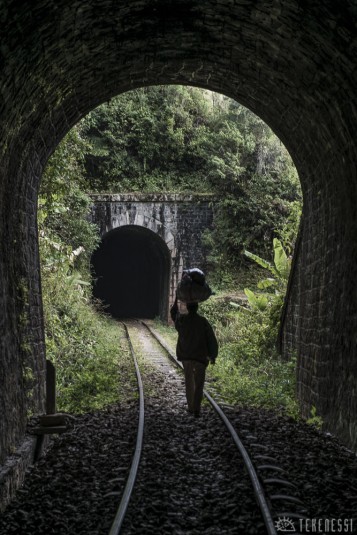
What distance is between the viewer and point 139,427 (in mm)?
8023

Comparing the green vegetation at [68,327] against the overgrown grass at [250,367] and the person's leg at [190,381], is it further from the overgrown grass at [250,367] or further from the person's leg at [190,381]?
the overgrown grass at [250,367]

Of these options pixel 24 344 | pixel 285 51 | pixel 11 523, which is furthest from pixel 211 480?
pixel 285 51

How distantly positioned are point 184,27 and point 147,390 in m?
6.02

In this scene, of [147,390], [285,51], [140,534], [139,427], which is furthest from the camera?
[147,390]

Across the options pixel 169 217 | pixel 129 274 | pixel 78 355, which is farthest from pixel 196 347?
pixel 129 274

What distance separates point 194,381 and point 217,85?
187 inches

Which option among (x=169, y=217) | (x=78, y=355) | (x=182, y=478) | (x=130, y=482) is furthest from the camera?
(x=169, y=217)

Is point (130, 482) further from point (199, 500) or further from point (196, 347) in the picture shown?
point (196, 347)

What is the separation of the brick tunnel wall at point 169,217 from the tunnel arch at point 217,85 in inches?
521

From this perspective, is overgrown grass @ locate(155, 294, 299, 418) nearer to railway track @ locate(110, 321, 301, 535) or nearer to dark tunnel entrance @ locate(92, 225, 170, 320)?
railway track @ locate(110, 321, 301, 535)

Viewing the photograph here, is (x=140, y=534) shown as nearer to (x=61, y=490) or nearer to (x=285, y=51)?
(x=61, y=490)

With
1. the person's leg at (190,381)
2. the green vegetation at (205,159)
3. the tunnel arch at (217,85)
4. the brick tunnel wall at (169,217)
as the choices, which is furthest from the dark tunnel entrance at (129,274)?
the person's leg at (190,381)

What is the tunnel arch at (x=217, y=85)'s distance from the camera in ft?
20.8

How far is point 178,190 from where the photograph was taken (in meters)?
24.5
